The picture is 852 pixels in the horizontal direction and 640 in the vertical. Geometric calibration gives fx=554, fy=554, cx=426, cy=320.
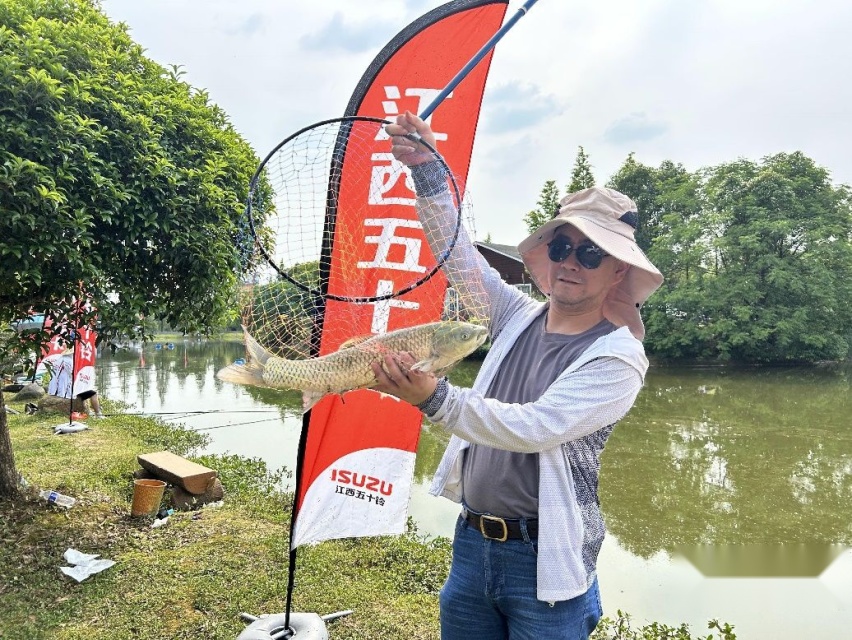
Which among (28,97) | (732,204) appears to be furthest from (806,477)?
(732,204)

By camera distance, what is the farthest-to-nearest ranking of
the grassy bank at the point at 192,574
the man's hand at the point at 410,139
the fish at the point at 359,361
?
the grassy bank at the point at 192,574, the man's hand at the point at 410,139, the fish at the point at 359,361

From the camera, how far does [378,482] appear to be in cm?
329

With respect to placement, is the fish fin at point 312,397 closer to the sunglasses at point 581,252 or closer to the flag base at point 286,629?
the sunglasses at point 581,252

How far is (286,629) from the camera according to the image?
2.95 metres

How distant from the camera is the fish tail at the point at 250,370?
1627 millimetres

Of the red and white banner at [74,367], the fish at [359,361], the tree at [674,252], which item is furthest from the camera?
the tree at [674,252]

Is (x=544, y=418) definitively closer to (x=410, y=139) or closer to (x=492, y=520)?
(x=492, y=520)

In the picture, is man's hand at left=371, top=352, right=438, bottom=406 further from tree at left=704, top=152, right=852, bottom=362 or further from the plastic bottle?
tree at left=704, top=152, right=852, bottom=362

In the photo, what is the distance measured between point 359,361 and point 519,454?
0.56m

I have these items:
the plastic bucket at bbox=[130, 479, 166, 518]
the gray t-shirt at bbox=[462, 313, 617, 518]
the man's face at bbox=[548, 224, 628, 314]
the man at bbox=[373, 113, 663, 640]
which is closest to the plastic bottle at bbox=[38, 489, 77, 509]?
the plastic bucket at bbox=[130, 479, 166, 518]

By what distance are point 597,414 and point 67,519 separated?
16.5ft

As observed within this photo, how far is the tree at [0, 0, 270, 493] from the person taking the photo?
325 cm

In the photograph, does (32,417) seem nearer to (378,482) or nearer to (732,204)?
(378,482)

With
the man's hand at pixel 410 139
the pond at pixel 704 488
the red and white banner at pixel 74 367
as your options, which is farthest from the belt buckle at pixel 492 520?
the red and white banner at pixel 74 367
